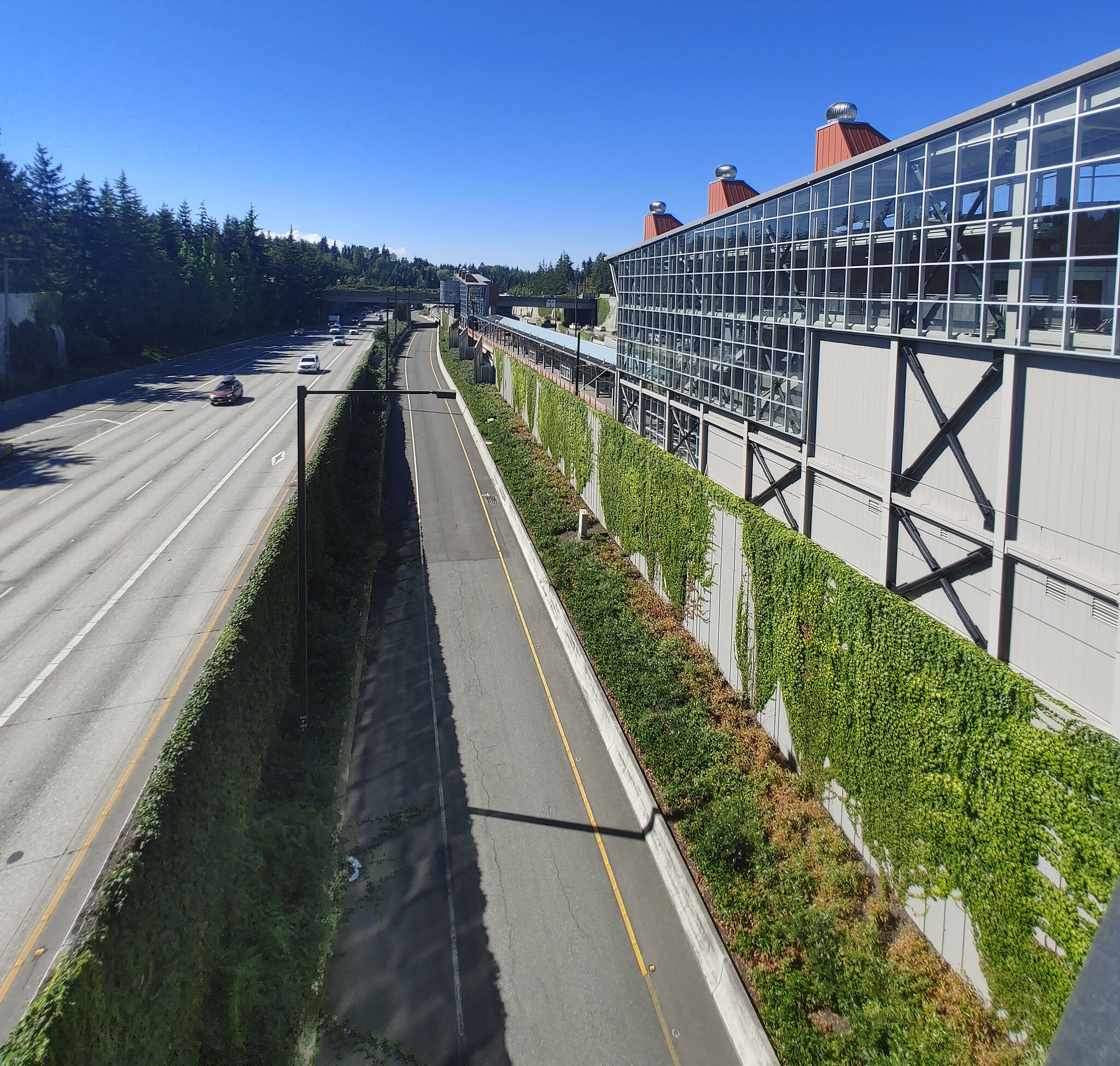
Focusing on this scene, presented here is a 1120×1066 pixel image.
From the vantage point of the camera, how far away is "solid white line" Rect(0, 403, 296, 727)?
569 inches

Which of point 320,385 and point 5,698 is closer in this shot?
point 5,698

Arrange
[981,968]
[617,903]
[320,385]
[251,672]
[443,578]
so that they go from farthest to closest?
[320,385] < [443,578] < [251,672] < [617,903] < [981,968]

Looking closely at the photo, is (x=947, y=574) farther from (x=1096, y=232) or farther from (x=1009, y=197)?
(x=1009, y=197)

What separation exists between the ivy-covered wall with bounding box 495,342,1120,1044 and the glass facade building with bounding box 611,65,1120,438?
4248mm

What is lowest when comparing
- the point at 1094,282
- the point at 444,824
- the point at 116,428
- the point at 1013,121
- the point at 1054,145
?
the point at 444,824

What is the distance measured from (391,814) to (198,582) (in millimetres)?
9352

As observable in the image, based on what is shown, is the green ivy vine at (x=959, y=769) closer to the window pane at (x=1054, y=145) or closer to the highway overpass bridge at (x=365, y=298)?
the window pane at (x=1054, y=145)

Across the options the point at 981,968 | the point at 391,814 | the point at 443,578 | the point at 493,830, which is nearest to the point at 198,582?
the point at 443,578

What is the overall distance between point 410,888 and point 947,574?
999cm

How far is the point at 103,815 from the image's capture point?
38.1 feet

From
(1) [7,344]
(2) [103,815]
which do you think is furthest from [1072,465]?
(1) [7,344]

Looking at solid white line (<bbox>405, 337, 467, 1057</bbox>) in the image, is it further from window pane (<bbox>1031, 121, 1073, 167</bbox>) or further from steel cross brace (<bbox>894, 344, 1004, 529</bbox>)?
window pane (<bbox>1031, 121, 1073, 167</bbox>)

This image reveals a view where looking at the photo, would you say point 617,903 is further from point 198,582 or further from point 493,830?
point 198,582

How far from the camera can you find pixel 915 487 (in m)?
13.6
